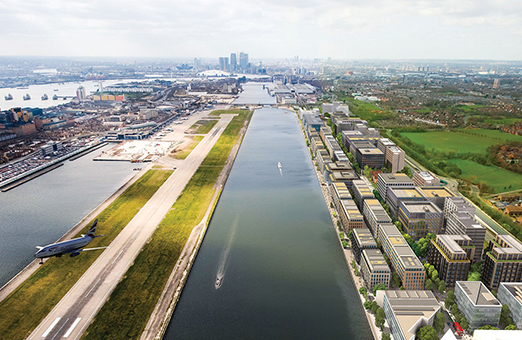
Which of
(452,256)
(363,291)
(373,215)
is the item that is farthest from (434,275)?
(373,215)

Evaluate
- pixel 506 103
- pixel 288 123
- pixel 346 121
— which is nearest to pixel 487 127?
pixel 346 121

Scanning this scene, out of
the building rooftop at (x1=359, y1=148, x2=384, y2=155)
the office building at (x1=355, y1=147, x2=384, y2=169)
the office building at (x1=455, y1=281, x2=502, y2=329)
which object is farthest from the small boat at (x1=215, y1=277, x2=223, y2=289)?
the building rooftop at (x1=359, y1=148, x2=384, y2=155)

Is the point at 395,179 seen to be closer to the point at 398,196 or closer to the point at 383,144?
the point at 398,196

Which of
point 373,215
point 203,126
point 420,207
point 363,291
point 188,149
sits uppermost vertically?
point 420,207

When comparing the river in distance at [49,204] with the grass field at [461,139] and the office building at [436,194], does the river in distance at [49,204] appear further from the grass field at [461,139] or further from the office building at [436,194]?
the grass field at [461,139]

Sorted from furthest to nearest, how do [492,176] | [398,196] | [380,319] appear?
[492,176] → [398,196] → [380,319]

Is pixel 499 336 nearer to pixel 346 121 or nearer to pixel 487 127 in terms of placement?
pixel 346 121

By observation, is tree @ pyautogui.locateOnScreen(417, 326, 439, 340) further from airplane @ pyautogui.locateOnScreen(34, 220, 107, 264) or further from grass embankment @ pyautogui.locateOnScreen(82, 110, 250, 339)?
airplane @ pyautogui.locateOnScreen(34, 220, 107, 264)
